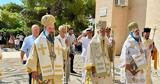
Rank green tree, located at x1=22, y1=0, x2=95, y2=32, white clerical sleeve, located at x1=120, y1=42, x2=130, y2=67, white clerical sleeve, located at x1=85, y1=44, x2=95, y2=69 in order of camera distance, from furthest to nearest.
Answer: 1. green tree, located at x1=22, y1=0, x2=95, y2=32
2. white clerical sleeve, located at x1=120, y1=42, x2=130, y2=67
3. white clerical sleeve, located at x1=85, y1=44, x2=95, y2=69

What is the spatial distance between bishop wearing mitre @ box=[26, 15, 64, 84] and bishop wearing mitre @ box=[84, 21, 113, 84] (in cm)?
110

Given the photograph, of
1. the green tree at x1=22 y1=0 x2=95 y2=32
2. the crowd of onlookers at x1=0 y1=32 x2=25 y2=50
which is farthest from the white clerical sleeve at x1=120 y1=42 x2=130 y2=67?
the green tree at x1=22 y1=0 x2=95 y2=32

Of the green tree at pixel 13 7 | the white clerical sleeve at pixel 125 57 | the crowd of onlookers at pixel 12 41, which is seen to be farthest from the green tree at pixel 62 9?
the white clerical sleeve at pixel 125 57

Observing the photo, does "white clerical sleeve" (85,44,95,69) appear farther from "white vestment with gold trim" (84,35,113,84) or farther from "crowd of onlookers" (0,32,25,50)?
"crowd of onlookers" (0,32,25,50)

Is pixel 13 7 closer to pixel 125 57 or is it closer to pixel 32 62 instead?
pixel 125 57

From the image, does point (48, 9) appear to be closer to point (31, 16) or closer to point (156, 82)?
point (31, 16)

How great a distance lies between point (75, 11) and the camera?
4459 centimetres

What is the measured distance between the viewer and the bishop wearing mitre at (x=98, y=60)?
8469 mm

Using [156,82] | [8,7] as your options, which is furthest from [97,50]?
[8,7]

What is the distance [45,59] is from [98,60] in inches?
58.5

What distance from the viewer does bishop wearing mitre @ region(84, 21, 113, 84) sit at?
333 inches

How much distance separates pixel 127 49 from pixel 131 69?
42cm

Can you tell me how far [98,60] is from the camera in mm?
8516

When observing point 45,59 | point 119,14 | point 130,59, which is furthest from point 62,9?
point 45,59
